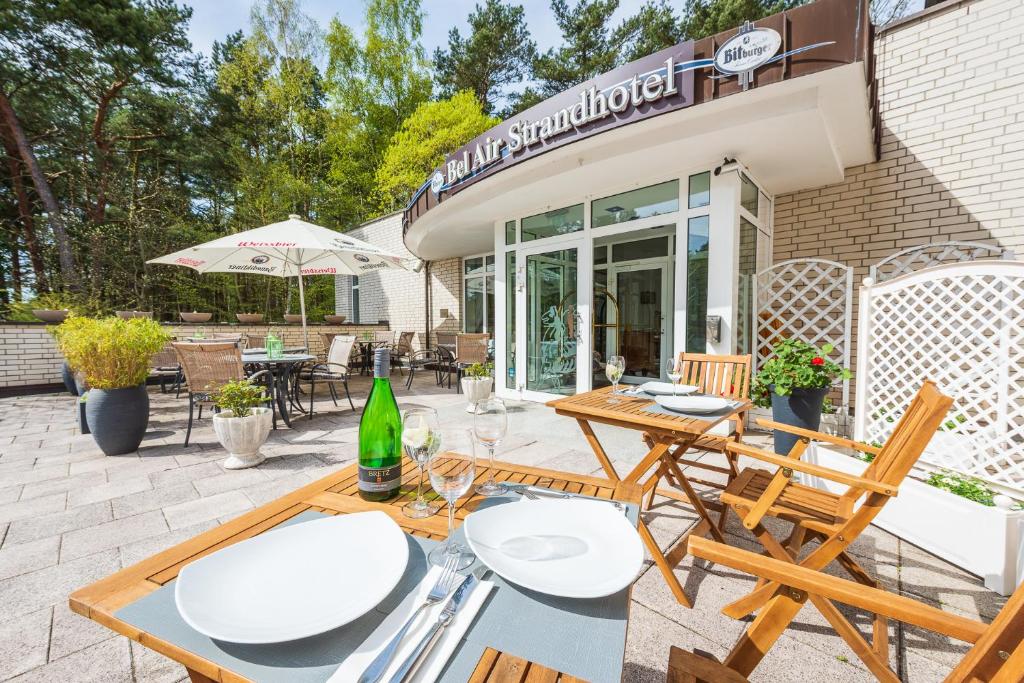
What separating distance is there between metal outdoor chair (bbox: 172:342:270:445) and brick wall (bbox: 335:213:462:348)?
539 cm

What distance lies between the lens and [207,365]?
357 centimetres

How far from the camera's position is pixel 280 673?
51cm

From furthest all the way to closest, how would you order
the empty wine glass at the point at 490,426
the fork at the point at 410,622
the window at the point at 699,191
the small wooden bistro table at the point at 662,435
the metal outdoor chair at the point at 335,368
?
the metal outdoor chair at the point at 335,368, the window at the point at 699,191, the small wooden bistro table at the point at 662,435, the empty wine glass at the point at 490,426, the fork at the point at 410,622

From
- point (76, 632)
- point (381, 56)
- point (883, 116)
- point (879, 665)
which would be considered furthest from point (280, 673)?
point (381, 56)

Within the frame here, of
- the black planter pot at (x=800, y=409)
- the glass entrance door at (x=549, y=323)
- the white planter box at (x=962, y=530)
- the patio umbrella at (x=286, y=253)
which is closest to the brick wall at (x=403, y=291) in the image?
the patio umbrella at (x=286, y=253)

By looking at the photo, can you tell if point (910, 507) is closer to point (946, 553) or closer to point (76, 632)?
point (946, 553)

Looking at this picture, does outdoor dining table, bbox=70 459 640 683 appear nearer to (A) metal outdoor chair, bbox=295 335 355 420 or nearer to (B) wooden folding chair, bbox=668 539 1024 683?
(B) wooden folding chair, bbox=668 539 1024 683

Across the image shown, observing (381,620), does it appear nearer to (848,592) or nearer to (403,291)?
(848,592)

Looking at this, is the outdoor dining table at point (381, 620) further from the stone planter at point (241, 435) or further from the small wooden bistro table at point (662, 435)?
the stone planter at point (241, 435)

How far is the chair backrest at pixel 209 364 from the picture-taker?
3502mm

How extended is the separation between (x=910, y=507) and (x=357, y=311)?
11.8 metres

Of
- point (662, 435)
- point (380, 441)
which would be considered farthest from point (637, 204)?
point (380, 441)

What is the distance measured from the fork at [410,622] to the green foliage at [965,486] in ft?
8.57

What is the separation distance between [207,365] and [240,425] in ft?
3.30
